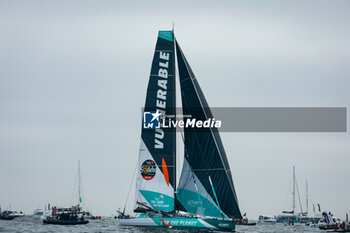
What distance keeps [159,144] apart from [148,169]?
2685 millimetres

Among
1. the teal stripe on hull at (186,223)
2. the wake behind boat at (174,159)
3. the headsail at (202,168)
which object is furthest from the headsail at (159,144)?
the teal stripe on hull at (186,223)

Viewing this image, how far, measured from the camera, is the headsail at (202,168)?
59.1m

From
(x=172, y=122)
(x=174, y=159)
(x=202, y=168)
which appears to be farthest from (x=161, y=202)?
(x=172, y=122)

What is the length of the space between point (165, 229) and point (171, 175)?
5944 millimetres

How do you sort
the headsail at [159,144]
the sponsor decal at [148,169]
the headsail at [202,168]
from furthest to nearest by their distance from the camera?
the sponsor decal at [148,169] < the headsail at [159,144] < the headsail at [202,168]

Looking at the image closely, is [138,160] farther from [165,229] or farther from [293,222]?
[293,222]

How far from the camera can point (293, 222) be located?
154 metres

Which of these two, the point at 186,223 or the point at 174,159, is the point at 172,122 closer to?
the point at 174,159

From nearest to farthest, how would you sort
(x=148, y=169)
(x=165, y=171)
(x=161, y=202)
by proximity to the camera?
1. (x=161, y=202)
2. (x=165, y=171)
3. (x=148, y=169)

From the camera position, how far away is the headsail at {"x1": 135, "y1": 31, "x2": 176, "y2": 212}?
60594 millimetres

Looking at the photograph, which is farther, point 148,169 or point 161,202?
point 148,169

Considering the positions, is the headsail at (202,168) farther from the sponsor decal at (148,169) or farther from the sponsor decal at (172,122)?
the sponsor decal at (148,169)

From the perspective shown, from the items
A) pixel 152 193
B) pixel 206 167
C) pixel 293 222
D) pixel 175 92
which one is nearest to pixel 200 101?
pixel 175 92

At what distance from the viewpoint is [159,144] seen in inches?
2405
